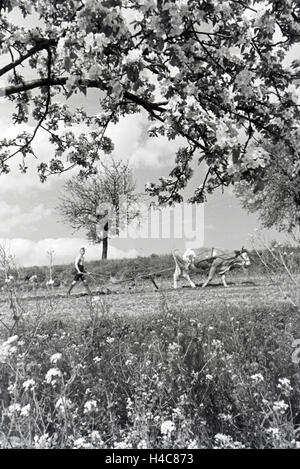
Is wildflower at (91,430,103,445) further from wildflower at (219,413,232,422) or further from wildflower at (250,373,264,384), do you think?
wildflower at (250,373,264,384)

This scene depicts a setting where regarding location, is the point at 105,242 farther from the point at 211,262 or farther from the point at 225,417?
the point at 225,417

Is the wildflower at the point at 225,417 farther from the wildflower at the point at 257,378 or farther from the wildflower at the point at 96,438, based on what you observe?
the wildflower at the point at 96,438

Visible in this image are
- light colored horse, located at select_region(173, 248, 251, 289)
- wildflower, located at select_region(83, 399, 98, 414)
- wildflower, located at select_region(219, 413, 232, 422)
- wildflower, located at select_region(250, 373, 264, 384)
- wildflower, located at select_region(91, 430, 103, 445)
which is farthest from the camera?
light colored horse, located at select_region(173, 248, 251, 289)

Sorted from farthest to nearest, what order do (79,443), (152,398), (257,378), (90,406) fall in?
(152,398) → (257,378) → (90,406) → (79,443)

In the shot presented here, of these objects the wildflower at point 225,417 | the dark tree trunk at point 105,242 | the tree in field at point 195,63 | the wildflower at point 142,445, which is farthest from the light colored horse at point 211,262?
the dark tree trunk at point 105,242

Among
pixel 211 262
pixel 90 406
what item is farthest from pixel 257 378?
pixel 211 262

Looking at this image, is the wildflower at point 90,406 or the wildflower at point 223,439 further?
the wildflower at point 90,406

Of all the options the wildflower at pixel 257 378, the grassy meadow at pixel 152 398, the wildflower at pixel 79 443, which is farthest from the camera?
the wildflower at pixel 257 378

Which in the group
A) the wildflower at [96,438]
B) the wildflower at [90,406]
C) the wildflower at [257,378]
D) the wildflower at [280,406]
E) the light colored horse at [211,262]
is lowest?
the wildflower at [96,438]

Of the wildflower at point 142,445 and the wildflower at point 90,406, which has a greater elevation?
the wildflower at point 90,406

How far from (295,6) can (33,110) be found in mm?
7033

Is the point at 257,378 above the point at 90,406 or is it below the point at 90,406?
above

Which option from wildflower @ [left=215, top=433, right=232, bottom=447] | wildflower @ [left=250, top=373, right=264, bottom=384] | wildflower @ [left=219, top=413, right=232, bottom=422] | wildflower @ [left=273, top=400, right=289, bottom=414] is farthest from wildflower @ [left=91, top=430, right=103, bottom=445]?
wildflower @ [left=250, top=373, right=264, bottom=384]
